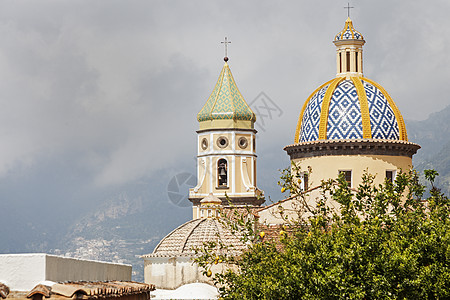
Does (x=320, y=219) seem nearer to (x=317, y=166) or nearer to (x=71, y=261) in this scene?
(x=71, y=261)

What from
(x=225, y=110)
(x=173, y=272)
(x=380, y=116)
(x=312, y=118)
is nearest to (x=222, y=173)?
(x=225, y=110)

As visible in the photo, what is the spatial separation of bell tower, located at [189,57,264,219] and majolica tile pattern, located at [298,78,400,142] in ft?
72.7

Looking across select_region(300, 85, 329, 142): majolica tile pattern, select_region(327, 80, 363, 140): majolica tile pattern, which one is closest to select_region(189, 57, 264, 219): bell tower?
select_region(300, 85, 329, 142): majolica tile pattern

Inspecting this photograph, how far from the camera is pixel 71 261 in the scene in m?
17.8

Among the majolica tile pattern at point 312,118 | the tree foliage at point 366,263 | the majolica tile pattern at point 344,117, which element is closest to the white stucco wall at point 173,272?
the majolica tile pattern at point 312,118

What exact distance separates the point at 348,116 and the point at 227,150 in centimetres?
2455

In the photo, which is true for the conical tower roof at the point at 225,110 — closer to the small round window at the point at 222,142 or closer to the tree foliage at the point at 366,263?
the small round window at the point at 222,142

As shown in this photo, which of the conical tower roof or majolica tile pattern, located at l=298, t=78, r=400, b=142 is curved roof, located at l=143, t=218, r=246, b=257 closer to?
majolica tile pattern, located at l=298, t=78, r=400, b=142

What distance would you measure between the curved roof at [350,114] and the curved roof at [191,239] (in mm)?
4934

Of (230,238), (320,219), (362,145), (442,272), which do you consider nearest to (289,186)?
(320,219)

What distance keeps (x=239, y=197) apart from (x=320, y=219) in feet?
124

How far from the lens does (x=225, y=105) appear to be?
61156 millimetres

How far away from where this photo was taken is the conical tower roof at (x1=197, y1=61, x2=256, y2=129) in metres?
60.7

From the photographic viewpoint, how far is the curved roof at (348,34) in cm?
3897
